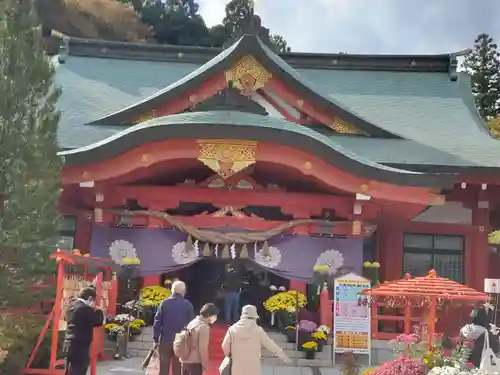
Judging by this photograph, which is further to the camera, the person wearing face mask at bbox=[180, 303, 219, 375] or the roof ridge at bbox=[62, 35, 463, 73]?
the roof ridge at bbox=[62, 35, 463, 73]

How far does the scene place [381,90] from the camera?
17266mm

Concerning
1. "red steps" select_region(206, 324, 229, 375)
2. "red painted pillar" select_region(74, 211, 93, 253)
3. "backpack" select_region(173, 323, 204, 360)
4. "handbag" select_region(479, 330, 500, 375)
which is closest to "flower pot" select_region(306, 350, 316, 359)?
"red steps" select_region(206, 324, 229, 375)

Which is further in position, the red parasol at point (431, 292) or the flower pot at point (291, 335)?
the flower pot at point (291, 335)

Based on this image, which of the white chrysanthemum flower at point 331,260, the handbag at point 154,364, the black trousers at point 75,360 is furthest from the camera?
the white chrysanthemum flower at point 331,260

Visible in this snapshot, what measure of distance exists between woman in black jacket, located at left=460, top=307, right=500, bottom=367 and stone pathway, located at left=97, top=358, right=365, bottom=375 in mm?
2188

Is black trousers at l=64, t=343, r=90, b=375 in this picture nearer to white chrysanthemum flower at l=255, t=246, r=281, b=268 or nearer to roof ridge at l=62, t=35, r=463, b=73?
white chrysanthemum flower at l=255, t=246, r=281, b=268

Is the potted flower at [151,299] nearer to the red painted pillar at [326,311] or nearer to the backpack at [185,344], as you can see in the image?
the red painted pillar at [326,311]

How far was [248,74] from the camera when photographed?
12.9 meters

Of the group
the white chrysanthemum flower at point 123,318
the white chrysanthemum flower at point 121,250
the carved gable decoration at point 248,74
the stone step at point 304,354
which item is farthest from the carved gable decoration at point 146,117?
the stone step at point 304,354

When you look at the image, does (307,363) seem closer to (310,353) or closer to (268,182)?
(310,353)

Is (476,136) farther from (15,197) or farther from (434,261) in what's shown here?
(15,197)

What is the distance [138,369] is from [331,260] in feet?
13.1

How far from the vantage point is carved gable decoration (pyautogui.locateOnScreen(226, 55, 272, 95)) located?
504 inches

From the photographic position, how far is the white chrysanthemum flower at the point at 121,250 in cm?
1138
